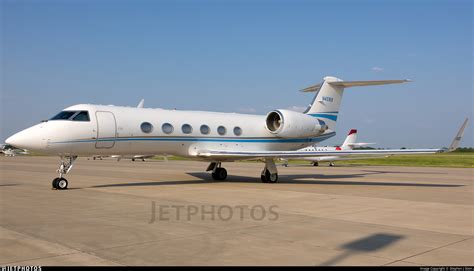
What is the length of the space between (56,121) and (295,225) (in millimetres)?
9711

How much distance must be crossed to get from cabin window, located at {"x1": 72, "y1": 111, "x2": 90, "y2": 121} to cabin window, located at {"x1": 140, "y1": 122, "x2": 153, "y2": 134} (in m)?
2.00

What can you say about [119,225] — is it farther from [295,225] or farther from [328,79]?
[328,79]

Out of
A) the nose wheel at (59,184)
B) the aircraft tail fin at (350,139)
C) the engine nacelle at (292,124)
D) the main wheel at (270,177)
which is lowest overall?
the nose wheel at (59,184)

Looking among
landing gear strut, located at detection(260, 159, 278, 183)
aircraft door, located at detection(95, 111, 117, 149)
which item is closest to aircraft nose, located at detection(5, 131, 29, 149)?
aircraft door, located at detection(95, 111, 117, 149)

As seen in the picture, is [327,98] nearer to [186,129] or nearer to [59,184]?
[186,129]

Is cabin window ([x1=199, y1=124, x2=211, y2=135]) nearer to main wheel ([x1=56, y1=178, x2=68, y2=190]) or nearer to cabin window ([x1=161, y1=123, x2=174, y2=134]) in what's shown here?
cabin window ([x1=161, y1=123, x2=174, y2=134])

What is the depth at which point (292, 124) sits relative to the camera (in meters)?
19.2

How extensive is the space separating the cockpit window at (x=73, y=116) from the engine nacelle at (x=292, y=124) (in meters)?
8.38

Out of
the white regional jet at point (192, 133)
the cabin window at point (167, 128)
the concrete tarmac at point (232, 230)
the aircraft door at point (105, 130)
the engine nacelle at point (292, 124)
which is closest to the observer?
the concrete tarmac at point (232, 230)

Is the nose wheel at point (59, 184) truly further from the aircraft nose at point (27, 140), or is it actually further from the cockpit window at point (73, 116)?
the cockpit window at point (73, 116)

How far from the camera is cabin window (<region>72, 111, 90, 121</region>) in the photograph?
14469 millimetres

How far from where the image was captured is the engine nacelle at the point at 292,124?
1914 cm

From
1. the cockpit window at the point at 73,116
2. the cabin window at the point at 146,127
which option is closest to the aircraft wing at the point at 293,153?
the cabin window at the point at 146,127

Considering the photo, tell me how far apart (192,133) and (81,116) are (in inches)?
175
